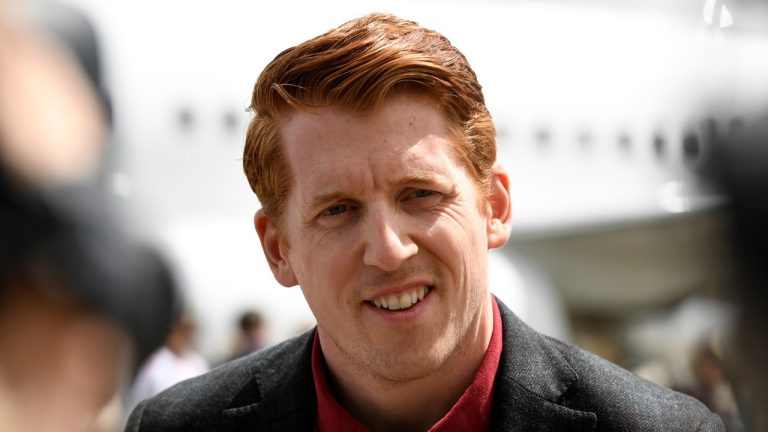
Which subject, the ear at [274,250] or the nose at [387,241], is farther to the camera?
the ear at [274,250]

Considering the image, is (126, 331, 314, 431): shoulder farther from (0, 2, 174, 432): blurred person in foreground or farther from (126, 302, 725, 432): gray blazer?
(0, 2, 174, 432): blurred person in foreground

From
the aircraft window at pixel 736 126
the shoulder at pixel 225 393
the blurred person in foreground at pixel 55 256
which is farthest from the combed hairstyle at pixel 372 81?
the blurred person in foreground at pixel 55 256

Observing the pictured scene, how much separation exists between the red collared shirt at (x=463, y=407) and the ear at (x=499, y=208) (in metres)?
0.19

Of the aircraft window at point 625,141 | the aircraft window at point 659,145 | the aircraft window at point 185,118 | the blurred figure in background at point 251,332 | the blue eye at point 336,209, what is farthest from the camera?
the aircraft window at point 659,145

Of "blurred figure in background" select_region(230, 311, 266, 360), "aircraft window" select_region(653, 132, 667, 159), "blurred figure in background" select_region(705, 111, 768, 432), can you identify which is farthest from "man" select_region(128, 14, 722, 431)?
"aircraft window" select_region(653, 132, 667, 159)

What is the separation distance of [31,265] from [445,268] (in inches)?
37.4

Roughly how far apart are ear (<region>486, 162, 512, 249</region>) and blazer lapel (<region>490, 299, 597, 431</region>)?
0.65ft

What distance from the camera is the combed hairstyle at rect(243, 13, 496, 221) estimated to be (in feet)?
5.66

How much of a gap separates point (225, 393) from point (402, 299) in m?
0.58

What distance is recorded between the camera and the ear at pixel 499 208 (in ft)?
6.33

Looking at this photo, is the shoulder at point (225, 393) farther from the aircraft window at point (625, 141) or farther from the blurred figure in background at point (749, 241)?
the aircraft window at point (625, 141)

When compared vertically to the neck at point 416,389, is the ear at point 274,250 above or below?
above

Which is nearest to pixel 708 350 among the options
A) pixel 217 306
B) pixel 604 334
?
pixel 217 306

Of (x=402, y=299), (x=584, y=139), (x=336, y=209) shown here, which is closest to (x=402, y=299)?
(x=402, y=299)
